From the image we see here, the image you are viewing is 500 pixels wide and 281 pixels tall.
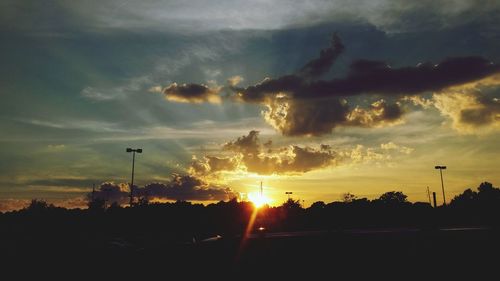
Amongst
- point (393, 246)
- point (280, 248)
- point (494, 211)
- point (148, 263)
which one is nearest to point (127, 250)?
point (148, 263)

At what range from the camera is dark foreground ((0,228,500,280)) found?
15.7 m

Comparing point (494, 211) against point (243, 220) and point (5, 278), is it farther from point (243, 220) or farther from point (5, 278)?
point (5, 278)

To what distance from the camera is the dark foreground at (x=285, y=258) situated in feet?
51.6

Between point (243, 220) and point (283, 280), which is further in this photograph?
point (243, 220)

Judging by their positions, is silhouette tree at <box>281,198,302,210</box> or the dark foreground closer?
the dark foreground

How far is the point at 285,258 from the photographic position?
1725 centimetres

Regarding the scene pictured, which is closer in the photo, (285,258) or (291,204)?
(285,258)

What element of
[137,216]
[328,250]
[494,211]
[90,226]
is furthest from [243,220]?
[328,250]

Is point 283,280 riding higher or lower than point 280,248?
lower

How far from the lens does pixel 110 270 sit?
19.0 metres

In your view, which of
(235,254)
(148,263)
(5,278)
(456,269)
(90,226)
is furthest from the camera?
(90,226)

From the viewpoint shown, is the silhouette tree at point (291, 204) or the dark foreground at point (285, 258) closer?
the dark foreground at point (285, 258)

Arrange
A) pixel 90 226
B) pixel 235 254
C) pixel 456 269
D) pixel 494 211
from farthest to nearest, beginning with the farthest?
1. pixel 494 211
2. pixel 90 226
3. pixel 235 254
4. pixel 456 269

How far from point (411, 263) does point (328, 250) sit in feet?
10.7
